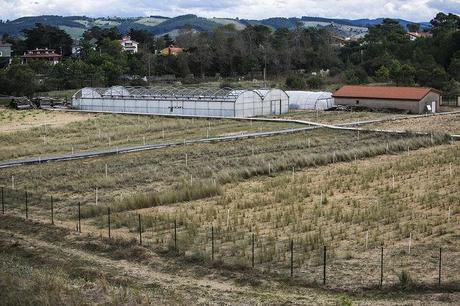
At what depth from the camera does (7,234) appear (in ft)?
71.0

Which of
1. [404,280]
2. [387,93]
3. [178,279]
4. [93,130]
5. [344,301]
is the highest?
[387,93]

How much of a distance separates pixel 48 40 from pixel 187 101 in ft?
286

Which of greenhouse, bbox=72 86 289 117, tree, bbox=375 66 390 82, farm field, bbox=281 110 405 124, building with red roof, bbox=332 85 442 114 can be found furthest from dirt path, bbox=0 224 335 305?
tree, bbox=375 66 390 82

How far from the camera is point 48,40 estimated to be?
138 meters

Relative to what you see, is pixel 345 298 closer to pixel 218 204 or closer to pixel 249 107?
pixel 218 204

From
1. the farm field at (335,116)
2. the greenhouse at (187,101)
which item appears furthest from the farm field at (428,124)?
the greenhouse at (187,101)

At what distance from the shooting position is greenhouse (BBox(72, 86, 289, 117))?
58.1 meters

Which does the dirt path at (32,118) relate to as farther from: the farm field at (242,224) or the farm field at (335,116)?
the farm field at (335,116)

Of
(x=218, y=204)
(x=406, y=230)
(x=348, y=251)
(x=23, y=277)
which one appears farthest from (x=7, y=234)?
(x=406, y=230)

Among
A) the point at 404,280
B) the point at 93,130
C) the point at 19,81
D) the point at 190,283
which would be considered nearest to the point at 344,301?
the point at 404,280

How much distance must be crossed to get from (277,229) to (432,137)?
78.9ft

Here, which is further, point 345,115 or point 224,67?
point 224,67

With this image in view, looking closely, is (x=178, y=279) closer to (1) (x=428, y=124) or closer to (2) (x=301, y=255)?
(2) (x=301, y=255)

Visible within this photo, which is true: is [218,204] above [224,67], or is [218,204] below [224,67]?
below
